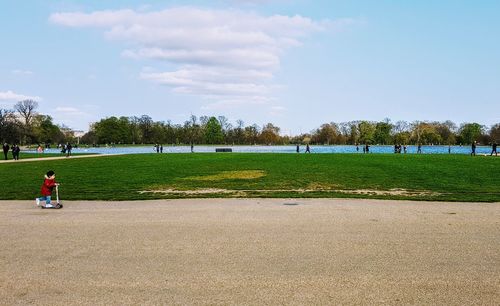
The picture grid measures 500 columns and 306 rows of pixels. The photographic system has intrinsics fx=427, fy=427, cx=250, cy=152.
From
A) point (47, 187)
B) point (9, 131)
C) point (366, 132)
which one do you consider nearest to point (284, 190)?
point (47, 187)

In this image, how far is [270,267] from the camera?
25.2 feet

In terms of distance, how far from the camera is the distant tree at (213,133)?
177000 mm

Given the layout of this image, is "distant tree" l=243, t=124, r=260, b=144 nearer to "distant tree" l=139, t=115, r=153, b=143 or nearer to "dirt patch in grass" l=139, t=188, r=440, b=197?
"distant tree" l=139, t=115, r=153, b=143

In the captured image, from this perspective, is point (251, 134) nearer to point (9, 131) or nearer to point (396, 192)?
point (9, 131)

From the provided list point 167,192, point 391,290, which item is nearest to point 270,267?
point 391,290

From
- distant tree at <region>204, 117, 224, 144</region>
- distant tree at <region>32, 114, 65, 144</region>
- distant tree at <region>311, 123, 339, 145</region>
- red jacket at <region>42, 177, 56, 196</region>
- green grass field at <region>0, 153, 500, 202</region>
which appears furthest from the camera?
distant tree at <region>311, 123, 339, 145</region>

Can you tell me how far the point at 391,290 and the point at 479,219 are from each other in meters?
7.36

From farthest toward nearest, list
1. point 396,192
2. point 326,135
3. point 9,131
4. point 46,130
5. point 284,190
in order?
1. point 326,135
2. point 46,130
3. point 9,131
4. point 284,190
5. point 396,192

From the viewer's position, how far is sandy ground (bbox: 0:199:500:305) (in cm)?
646

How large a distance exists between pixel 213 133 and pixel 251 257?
170m

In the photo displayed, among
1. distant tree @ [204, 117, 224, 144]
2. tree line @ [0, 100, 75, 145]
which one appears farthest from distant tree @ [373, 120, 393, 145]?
tree line @ [0, 100, 75, 145]

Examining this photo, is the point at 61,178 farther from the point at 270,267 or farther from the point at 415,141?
the point at 415,141

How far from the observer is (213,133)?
177 metres

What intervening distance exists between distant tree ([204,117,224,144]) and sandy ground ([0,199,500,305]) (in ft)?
537
